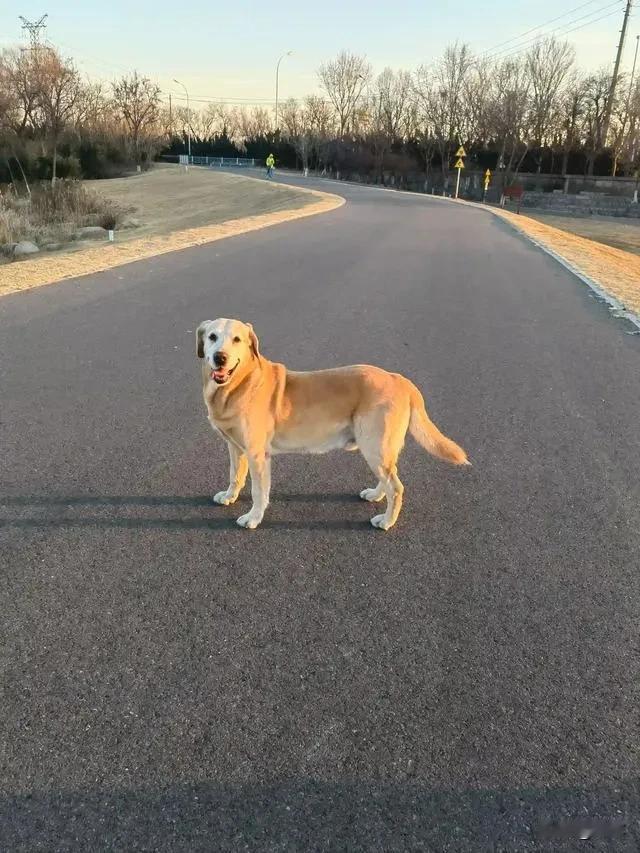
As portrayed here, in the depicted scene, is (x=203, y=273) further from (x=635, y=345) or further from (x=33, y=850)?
(x=33, y=850)

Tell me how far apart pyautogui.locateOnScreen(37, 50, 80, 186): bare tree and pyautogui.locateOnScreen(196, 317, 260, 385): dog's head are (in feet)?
161

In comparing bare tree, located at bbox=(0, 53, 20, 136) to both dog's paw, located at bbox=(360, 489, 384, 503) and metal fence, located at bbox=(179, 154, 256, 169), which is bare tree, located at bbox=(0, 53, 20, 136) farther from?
dog's paw, located at bbox=(360, 489, 384, 503)

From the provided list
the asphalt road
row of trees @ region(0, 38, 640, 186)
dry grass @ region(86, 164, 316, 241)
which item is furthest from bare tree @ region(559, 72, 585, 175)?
the asphalt road

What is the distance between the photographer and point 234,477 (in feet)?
13.4

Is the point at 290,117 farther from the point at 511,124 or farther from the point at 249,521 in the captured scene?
the point at 249,521

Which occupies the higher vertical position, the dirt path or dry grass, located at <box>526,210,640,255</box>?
the dirt path

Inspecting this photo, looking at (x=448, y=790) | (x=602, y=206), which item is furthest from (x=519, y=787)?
(x=602, y=206)

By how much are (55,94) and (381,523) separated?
191ft

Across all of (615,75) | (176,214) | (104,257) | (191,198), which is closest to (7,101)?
→ (191,198)

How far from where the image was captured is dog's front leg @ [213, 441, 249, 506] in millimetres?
4047

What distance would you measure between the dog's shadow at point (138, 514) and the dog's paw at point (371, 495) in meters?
0.10

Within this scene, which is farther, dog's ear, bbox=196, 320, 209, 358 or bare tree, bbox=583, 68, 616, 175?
bare tree, bbox=583, 68, 616, 175

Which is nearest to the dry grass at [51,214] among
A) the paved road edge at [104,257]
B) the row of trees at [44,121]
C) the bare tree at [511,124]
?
the paved road edge at [104,257]

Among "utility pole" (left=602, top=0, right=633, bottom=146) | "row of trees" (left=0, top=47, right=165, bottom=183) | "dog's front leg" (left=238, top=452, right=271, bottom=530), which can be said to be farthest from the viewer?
"utility pole" (left=602, top=0, right=633, bottom=146)
